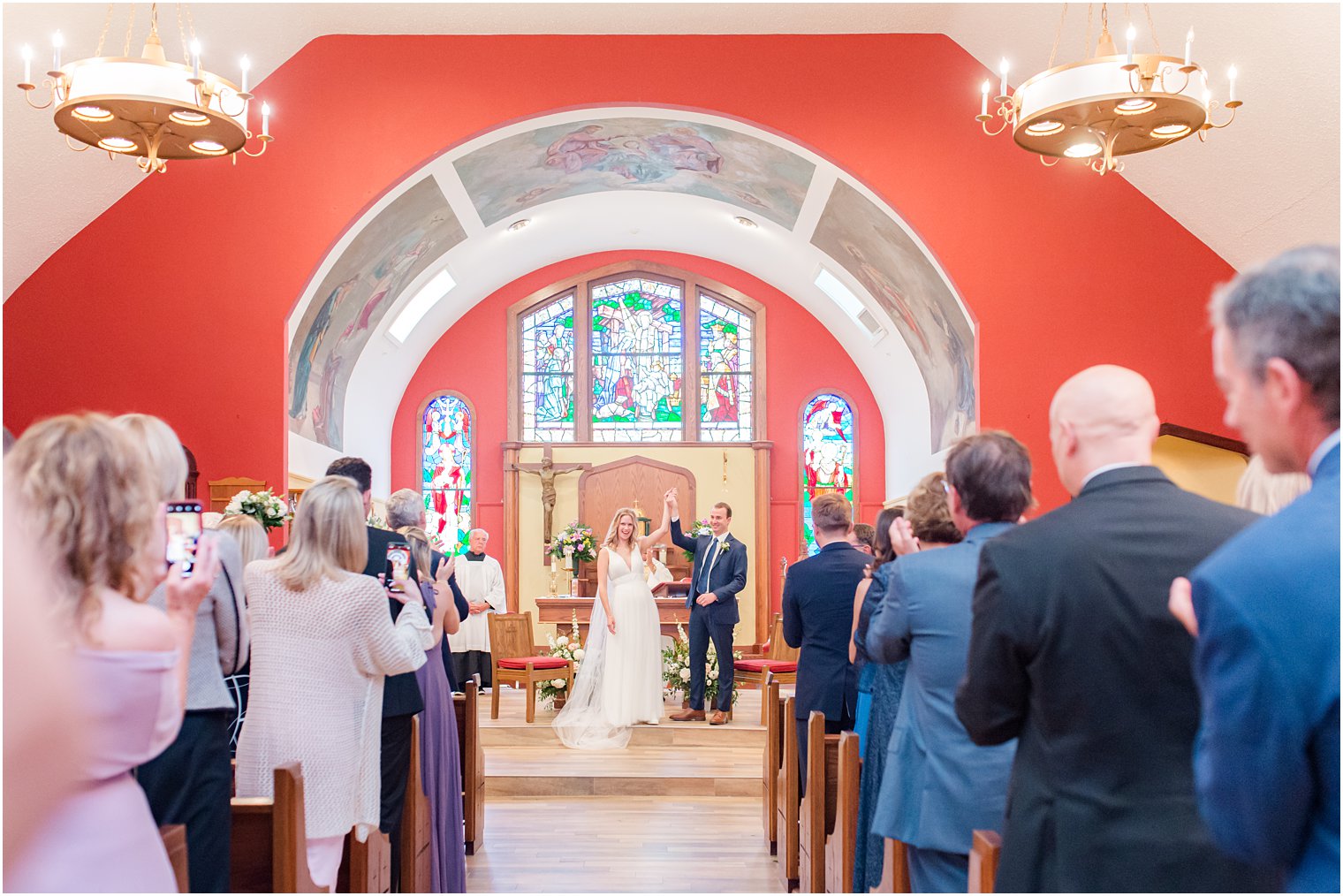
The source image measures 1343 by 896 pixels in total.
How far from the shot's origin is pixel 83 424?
6.04ft

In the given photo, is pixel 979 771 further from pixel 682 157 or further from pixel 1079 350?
pixel 682 157

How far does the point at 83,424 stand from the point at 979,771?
2.16 meters

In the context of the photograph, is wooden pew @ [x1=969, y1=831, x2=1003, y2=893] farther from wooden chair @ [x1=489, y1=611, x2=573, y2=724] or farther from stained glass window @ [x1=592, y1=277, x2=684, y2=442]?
stained glass window @ [x1=592, y1=277, x2=684, y2=442]

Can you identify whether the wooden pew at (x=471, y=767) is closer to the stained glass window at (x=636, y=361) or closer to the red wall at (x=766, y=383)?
the red wall at (x=766, y=383)

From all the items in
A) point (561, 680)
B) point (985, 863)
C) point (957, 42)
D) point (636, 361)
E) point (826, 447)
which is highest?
point (957, 42)

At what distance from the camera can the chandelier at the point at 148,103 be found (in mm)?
5180

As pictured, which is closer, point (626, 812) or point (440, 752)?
point (440, 752)

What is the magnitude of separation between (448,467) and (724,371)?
3915mm

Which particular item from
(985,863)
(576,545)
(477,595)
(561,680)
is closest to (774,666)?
(561,680)

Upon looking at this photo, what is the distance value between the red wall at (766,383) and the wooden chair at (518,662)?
5249 mm

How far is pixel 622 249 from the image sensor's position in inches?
603

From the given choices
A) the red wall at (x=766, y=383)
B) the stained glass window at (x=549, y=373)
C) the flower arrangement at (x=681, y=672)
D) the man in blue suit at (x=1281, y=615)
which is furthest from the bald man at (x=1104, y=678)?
the stained glass window at (x=549, y=373)

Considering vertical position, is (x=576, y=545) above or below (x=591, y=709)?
above

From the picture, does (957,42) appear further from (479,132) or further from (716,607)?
(716,607)
